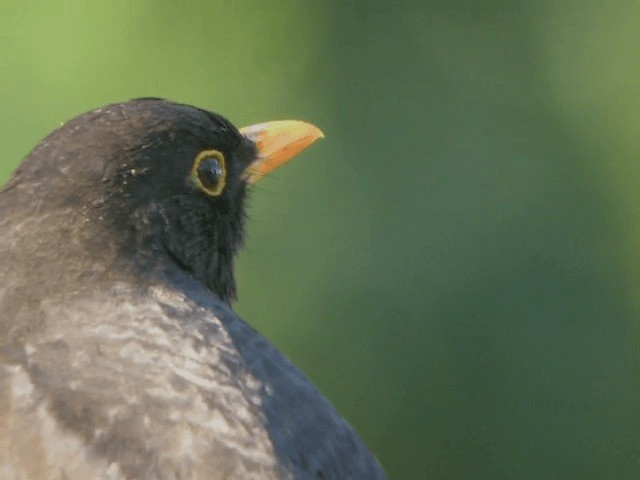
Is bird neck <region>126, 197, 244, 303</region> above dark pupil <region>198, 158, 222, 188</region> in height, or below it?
below

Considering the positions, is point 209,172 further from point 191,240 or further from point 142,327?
point 142,327

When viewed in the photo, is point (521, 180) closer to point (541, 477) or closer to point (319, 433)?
point (541, 477)

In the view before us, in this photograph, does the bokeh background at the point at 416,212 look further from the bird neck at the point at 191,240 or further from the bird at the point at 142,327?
the bird at the point at 142,327

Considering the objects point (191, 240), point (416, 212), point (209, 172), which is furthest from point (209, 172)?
point (416, 212)

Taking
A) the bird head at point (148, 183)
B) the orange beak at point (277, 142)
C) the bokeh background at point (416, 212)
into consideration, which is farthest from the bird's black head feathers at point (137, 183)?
the bokeh background at point (416, 212)

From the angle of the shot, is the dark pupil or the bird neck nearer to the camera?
the bird neck

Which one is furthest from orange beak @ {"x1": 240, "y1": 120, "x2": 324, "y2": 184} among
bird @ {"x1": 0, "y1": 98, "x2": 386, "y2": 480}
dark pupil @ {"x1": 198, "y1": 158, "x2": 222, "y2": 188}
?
dark pupil @ {"x1": 198, "y1": 158, "x2": 222, "y2": 188}

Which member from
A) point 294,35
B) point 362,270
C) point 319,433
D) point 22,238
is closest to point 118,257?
point 22,238

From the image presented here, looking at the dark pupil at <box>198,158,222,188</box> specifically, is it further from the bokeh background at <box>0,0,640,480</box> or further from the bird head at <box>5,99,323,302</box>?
the bokeh background at <box>0,0,640,480</box>
